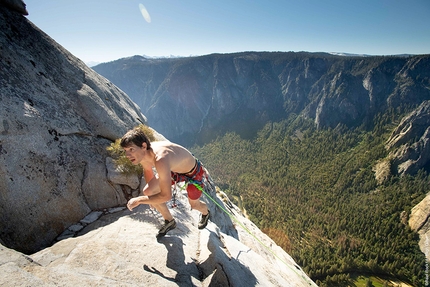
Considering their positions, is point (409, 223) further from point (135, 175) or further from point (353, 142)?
point (135, 175)

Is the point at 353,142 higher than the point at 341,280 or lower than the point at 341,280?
higher

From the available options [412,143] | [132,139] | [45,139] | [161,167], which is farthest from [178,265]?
[412,143]

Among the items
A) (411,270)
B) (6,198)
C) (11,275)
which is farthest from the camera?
(411,270)

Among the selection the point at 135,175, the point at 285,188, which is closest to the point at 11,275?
the point at 135,175

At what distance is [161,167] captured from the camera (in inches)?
216

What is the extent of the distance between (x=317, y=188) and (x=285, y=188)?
56.4ft

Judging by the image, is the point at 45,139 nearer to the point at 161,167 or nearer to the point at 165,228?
the point at 165,228

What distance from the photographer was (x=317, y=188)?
112188 millimetres

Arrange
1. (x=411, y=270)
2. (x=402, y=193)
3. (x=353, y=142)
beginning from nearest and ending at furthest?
(x=411, y=270) → (x=402, y=193) → (x=353, y=142)

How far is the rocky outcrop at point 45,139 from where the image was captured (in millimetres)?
7617

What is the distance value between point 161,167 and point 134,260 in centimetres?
314

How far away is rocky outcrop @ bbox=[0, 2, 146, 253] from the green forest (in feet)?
227

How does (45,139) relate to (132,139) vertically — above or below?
below

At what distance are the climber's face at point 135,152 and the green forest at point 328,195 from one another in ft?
233
